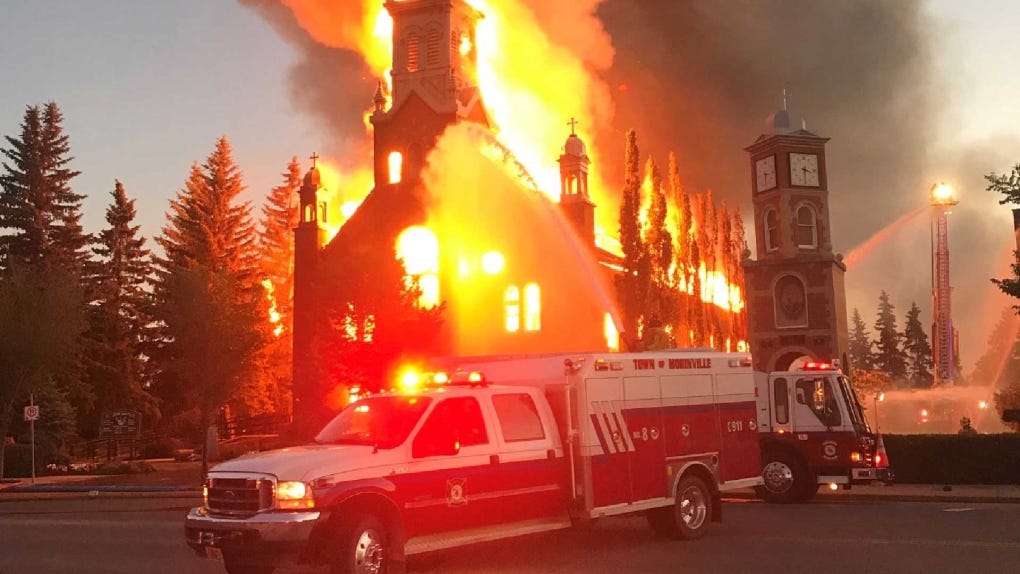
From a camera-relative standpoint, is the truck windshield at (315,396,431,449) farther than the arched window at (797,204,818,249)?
No

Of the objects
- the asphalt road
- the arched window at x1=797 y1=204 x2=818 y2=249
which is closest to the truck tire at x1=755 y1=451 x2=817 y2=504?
the asphalt road

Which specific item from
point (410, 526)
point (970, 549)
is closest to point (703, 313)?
point (970, 549)

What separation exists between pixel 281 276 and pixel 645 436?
6905cm

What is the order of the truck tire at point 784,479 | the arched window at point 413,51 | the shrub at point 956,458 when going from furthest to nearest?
the arched window at point 413,51, the shrub at point 956,458, the truck tire at point 784,479

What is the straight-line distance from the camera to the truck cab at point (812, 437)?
19484 mm

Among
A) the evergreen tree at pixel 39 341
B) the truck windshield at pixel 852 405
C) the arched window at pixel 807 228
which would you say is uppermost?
the arched window at pixel 807 228

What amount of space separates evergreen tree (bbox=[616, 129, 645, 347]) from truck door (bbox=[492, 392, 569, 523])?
107 feet

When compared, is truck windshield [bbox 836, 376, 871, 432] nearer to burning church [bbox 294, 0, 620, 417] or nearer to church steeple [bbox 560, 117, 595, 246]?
burning church [bbox 294, 0, 620, 417]

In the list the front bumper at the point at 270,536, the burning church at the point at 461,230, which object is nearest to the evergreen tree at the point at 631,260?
the burning church at the point at 461,230

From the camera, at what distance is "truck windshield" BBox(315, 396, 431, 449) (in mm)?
11297

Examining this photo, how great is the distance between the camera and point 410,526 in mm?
10727

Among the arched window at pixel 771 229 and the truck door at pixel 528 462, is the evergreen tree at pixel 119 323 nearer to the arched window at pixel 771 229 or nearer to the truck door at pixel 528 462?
the arched window at pixel 771 229

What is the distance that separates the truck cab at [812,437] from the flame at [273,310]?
54.2 metres

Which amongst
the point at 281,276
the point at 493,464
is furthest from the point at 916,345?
the point at 493,464
